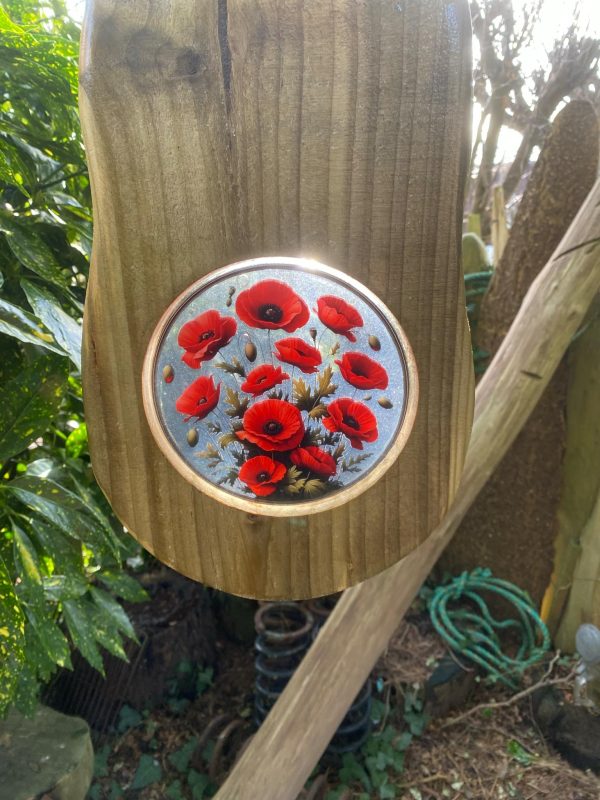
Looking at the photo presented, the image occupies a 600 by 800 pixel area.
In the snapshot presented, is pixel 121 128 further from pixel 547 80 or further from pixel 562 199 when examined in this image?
pixel 547 80

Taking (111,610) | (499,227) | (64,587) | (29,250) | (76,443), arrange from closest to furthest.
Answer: (29,250) < (64,587) < (111,610) < (76,443) < (499,227)

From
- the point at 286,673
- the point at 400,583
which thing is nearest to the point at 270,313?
the point at 400,583

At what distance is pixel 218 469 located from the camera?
0.56 metres

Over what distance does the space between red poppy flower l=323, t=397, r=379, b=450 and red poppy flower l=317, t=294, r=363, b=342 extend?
6 cm

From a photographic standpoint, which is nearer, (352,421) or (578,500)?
(352,421)

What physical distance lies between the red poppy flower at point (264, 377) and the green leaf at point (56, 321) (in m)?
0.17

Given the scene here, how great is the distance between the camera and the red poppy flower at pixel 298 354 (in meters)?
0.54

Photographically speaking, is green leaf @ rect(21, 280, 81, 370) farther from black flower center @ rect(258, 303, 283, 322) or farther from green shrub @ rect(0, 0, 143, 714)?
black flower center @ rect(258, 303, 283, 322)

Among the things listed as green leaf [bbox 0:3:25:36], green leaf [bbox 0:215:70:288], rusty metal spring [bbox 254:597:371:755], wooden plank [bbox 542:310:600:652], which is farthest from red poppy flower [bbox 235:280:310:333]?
wooden plank [bbox 542:310:600:652]

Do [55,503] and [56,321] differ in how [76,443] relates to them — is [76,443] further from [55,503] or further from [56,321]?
[56,321]

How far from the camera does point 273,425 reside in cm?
55

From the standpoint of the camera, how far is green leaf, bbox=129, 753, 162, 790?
4.65ft

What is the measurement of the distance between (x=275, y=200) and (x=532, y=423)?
125 centimetres

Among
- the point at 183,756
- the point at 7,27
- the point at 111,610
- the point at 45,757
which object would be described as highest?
the point at 7,27
